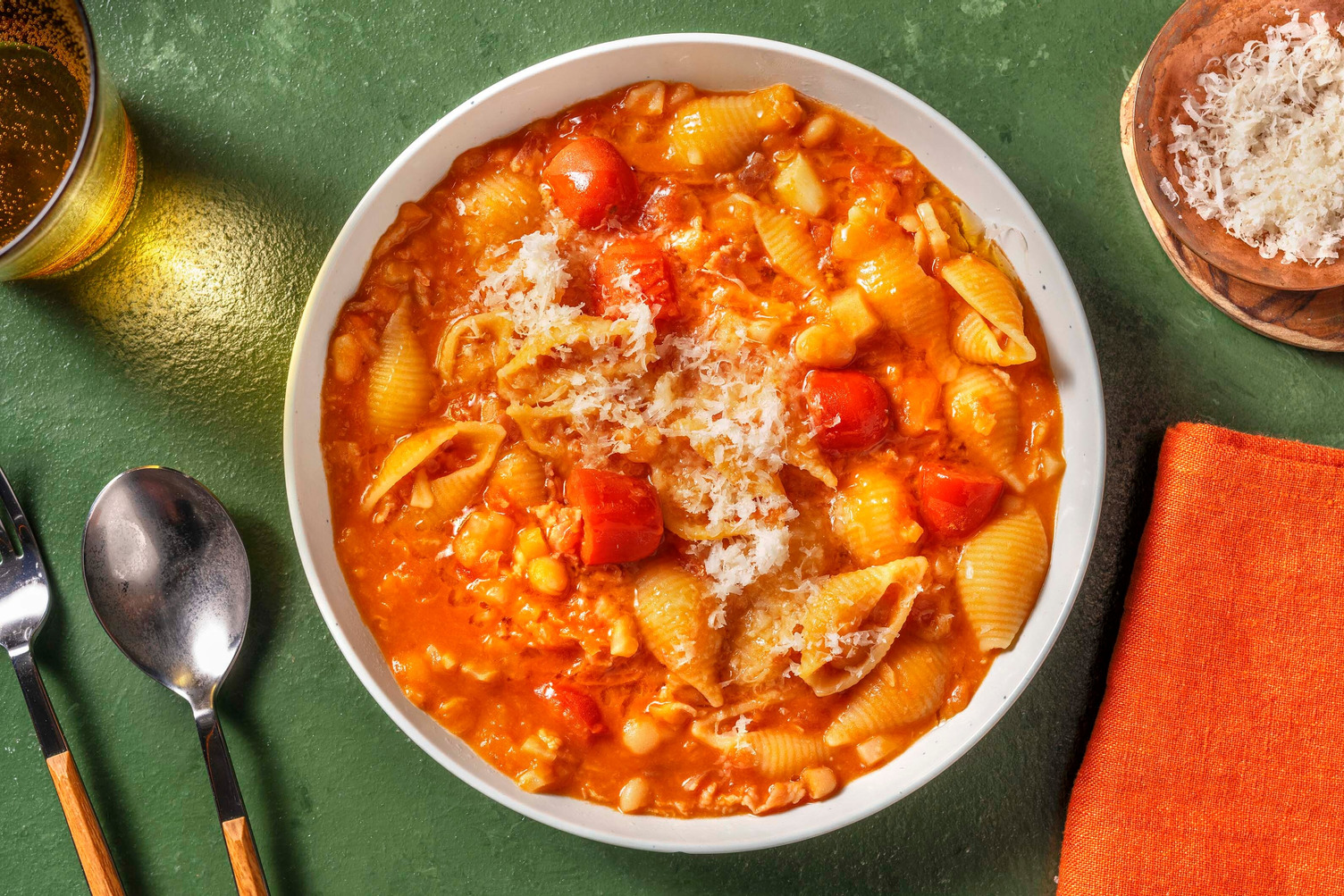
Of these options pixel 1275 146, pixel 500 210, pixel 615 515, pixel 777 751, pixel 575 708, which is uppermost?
pixel 500 210

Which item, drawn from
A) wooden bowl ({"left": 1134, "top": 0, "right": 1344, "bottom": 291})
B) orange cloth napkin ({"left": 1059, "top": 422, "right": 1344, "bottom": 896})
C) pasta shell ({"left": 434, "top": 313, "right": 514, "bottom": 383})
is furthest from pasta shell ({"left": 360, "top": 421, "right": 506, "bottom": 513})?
wooden bowl ({"left": 1134, "top": 0, "right": 1344, "bottom": 291})

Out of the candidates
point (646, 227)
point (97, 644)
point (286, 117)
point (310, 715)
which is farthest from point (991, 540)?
point (97, 644)

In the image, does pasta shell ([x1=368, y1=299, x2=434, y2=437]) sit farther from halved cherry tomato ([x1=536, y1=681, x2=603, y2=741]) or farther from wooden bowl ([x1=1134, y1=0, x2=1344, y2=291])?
wooden bowl ([x1=1134, y1=0, x2=1344, y2=291])

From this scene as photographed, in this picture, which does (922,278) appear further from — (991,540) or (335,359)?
(335,359)

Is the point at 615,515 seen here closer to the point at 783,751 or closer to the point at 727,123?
the point at 783,751

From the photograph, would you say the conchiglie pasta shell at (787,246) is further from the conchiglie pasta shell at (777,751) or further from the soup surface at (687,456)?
the conchiglie pasta shell at (777,751)

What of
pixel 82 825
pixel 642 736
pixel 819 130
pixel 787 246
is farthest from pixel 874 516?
pixel 82 825
